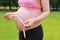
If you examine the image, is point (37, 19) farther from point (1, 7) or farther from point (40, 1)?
point (1, 7)

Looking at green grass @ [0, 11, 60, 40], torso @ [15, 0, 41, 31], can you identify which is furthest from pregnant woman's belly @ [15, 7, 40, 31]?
green grass @ [0, 11, 60, 40]

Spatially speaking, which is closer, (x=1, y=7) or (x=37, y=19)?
(x=37, y=19)

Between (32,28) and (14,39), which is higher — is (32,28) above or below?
above

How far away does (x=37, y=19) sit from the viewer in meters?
2.55

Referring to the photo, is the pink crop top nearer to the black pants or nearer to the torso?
the torso

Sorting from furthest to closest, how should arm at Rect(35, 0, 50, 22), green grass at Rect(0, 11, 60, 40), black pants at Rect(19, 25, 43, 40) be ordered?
green grass at Rect(0, 11, 60, 40) → black pants at Rect(19, 25, 43, 40) → arm at Rect(35, 0, 50, 22)

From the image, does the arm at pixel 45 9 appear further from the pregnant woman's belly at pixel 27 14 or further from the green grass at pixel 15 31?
the green grass at pixel 15 31

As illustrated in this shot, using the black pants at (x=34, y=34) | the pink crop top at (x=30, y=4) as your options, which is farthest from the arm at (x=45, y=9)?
the black pants at (x=34, y=34)

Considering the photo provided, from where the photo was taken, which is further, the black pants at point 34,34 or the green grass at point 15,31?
the green grass at point 15,31

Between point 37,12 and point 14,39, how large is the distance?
5.75 meters

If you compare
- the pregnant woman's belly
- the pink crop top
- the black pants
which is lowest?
the black pants

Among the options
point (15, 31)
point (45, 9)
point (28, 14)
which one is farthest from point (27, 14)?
point (15, 31)

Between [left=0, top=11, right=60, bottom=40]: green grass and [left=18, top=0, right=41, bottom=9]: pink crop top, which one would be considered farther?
[left=0, top=11, right=60, bottom=40]: green grass

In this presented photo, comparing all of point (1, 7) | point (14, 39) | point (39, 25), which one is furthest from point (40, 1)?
point (1, 7)
